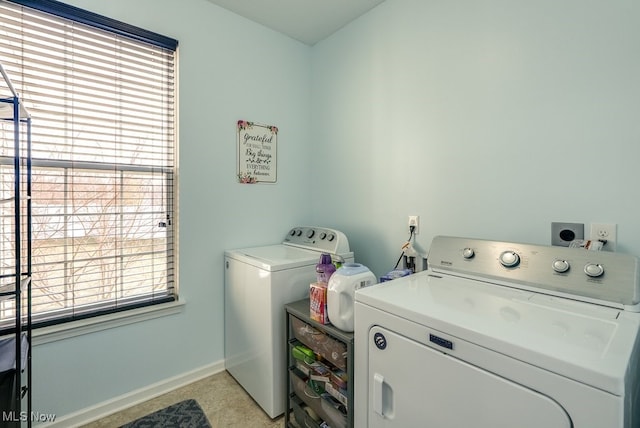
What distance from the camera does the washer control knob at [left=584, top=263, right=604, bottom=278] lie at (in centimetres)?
105

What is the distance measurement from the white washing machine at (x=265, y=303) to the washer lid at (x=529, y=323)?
2.21 ft

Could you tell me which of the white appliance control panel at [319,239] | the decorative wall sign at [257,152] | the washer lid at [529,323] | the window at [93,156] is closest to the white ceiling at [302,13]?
the window at [93,156]

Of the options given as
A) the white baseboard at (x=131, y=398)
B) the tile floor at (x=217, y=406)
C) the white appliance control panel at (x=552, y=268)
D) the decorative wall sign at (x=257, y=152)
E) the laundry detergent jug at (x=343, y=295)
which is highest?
the decorative wall sign at (x=257, y=152)

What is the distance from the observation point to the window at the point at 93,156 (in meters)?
1.53

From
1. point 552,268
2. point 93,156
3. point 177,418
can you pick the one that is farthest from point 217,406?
point 552,268

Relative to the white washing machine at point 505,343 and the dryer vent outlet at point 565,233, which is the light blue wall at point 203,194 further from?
the dryer vent outlet at point 565,233

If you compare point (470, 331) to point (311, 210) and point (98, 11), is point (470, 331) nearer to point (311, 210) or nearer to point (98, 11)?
point (311, 210)

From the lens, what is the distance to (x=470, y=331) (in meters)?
0.85

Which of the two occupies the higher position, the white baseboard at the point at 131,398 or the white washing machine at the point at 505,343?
the white washing machine at the point at 505,343

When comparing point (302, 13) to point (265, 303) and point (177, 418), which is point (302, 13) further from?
point (177, 418)

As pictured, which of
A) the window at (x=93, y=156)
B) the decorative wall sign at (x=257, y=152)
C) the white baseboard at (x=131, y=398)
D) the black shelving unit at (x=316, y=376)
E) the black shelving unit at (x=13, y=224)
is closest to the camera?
the black shelving unit at (x=13, y=224)

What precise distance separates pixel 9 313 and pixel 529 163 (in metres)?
2.63

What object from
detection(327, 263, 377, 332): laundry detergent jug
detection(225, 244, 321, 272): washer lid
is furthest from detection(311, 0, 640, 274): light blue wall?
detection(327, 263, 377, 332): laundry detergent jug

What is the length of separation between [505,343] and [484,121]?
1.19 meters
